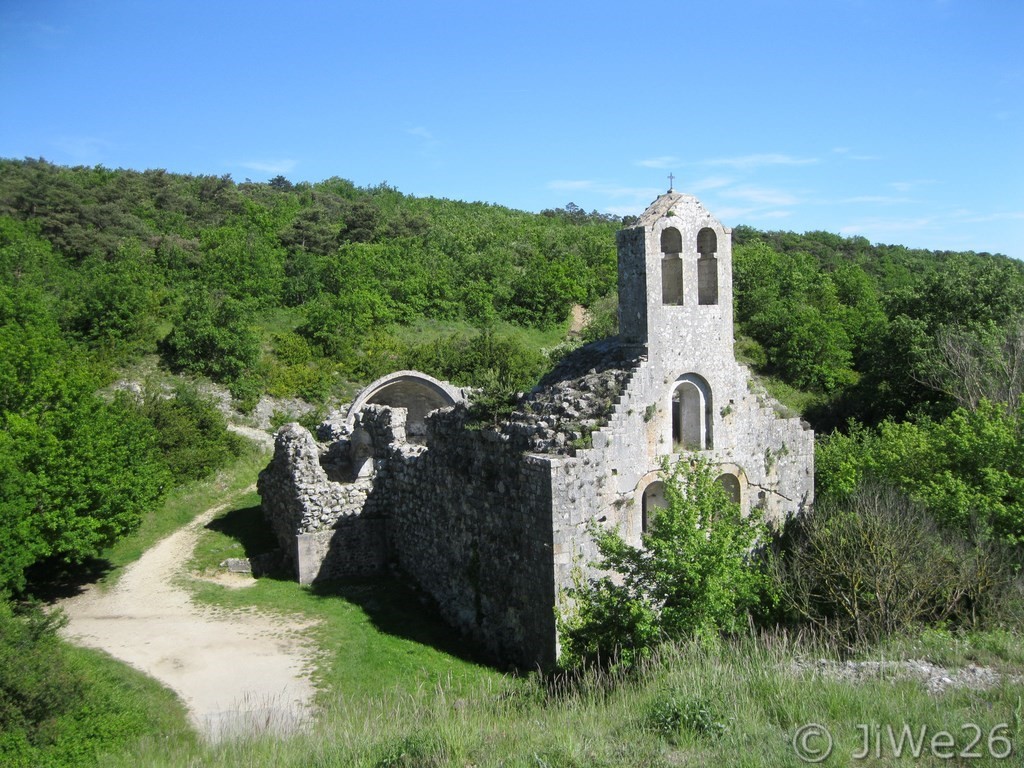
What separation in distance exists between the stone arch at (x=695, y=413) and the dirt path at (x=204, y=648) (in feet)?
24.9

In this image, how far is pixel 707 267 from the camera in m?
14.9

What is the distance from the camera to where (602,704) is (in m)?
8.27

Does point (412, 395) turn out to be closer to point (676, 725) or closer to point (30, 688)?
point (30, 688)

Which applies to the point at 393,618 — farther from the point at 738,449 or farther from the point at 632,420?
the point at 738,449

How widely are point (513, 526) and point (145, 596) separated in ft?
30.4

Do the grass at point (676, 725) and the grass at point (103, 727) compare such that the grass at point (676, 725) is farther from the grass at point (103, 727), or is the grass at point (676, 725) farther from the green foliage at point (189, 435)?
the green foliage at point (189, 435)

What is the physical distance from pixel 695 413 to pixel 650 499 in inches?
67.5

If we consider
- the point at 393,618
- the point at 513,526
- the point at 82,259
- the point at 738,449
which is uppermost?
the point at 82,259

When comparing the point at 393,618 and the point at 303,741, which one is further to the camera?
the point at 393,618

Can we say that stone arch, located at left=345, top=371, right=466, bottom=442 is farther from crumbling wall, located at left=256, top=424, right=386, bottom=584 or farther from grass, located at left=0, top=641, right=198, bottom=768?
grass, located at left=0, top=641, right=198, bottom=768

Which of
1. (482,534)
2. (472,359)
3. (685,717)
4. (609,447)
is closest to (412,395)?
(472,359)

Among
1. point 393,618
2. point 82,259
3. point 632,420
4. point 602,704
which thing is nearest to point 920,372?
point 632,420

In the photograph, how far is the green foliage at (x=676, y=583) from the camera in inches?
408

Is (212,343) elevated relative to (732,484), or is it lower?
elevated
